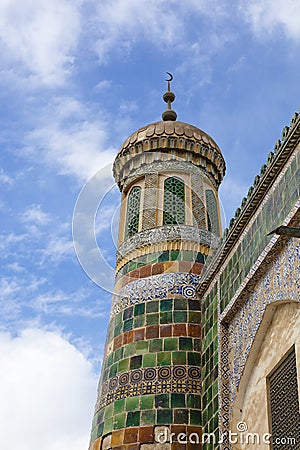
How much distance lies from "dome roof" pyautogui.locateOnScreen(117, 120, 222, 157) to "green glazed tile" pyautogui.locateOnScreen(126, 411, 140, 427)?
3841mm

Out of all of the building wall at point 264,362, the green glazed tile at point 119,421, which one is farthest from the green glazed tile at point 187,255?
the building wall at point 264,362

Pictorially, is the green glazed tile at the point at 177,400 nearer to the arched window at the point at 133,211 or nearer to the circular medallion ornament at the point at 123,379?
the circular medallion ornament at the point at 123,379

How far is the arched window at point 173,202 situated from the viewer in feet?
29.2

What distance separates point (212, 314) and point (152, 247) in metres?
1.45

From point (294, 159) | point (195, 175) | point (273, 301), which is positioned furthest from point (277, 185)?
point (195, 175)

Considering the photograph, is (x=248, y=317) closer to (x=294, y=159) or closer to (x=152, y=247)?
(x=294, y=159)

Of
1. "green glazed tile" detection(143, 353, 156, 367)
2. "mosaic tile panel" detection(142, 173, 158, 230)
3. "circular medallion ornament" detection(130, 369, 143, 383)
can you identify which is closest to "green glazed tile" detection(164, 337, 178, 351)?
"green glazed tile" detection(143, 353, 156, 367)

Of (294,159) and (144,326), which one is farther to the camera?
(144,326)

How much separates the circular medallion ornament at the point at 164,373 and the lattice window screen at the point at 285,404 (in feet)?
5.56

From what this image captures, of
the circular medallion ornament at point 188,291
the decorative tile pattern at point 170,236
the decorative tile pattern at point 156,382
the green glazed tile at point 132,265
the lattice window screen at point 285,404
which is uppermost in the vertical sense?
the decorative tile pattern at point 170,236

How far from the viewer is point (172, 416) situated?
704cm

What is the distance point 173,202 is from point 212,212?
1.84 feet

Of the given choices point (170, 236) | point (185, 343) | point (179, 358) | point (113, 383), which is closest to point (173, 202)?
point (170, 236)

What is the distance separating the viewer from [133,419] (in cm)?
712
